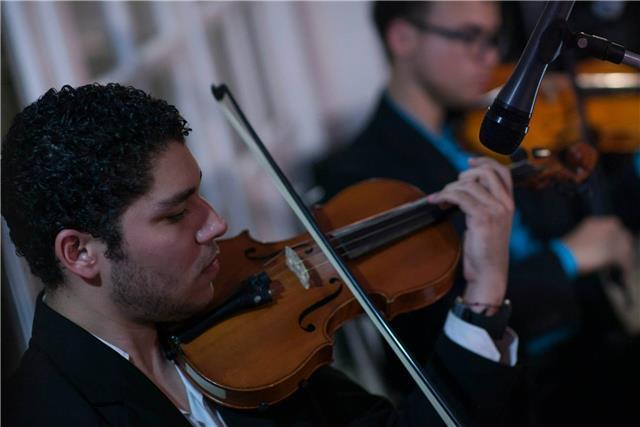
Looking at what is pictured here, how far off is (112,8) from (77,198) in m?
1.09

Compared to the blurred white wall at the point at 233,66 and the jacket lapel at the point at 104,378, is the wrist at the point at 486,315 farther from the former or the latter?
the blurred white wall at the point at 233,66

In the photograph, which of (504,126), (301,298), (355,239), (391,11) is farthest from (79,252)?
(391,11)

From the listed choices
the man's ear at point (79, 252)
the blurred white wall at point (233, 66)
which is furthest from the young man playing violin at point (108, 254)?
the blurred white wall at point (233, 66)

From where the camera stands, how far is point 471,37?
1953 millimetres

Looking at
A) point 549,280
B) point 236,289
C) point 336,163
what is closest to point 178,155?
point 236,289

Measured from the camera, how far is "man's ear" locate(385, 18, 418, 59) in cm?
200

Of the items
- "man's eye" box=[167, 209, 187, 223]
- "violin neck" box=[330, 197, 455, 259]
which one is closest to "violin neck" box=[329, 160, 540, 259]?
"violin neck" box=[330, 197, 455, 259]

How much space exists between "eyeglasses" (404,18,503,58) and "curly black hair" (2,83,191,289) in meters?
1.09

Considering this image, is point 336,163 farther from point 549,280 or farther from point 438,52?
point 549,280

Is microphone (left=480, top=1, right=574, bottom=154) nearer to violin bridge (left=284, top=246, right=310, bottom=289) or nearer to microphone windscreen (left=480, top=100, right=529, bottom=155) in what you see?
microphone windscreen (left=480, top=100, right=529, bottom=155)

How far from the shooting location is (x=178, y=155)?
3.44 feet

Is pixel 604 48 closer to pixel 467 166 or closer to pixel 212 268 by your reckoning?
pixel 212 268

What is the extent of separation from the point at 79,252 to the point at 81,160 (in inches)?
4.8

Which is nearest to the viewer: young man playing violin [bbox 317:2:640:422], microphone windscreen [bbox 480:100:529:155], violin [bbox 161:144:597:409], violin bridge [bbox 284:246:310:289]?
microphone windscreen [bbox 480:100:529:155]
